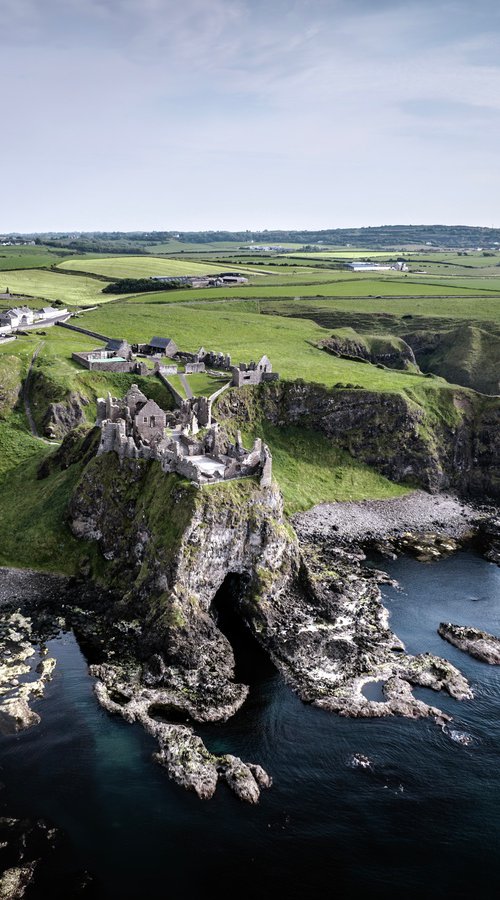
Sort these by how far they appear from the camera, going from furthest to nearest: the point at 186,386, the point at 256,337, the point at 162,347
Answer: the point at 256,337, the point at 162,347, the point at 186,386

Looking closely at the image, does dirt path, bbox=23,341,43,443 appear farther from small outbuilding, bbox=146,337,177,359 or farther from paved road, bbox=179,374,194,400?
paved road, bbox=179,374,194,400

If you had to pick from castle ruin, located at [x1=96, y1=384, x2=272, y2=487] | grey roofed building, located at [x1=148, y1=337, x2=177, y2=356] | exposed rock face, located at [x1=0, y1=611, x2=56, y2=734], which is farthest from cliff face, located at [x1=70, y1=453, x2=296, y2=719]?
grey roofed building, located at [x1=148, y1=337, x2=177, y2=356]

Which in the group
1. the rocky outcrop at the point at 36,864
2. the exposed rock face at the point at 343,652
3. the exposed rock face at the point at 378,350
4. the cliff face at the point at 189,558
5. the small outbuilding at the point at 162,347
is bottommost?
the exposed rock face at the point at 343,652

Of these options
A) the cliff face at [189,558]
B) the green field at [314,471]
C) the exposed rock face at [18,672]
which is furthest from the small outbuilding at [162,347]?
the exposed rock face at [18,672]

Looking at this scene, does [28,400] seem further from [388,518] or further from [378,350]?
[378,350]

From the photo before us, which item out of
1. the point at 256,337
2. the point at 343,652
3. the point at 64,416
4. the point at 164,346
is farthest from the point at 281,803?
the point at 256,337

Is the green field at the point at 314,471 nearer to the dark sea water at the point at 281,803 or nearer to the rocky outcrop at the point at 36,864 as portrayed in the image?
the dark sea water at the point at 281,803
